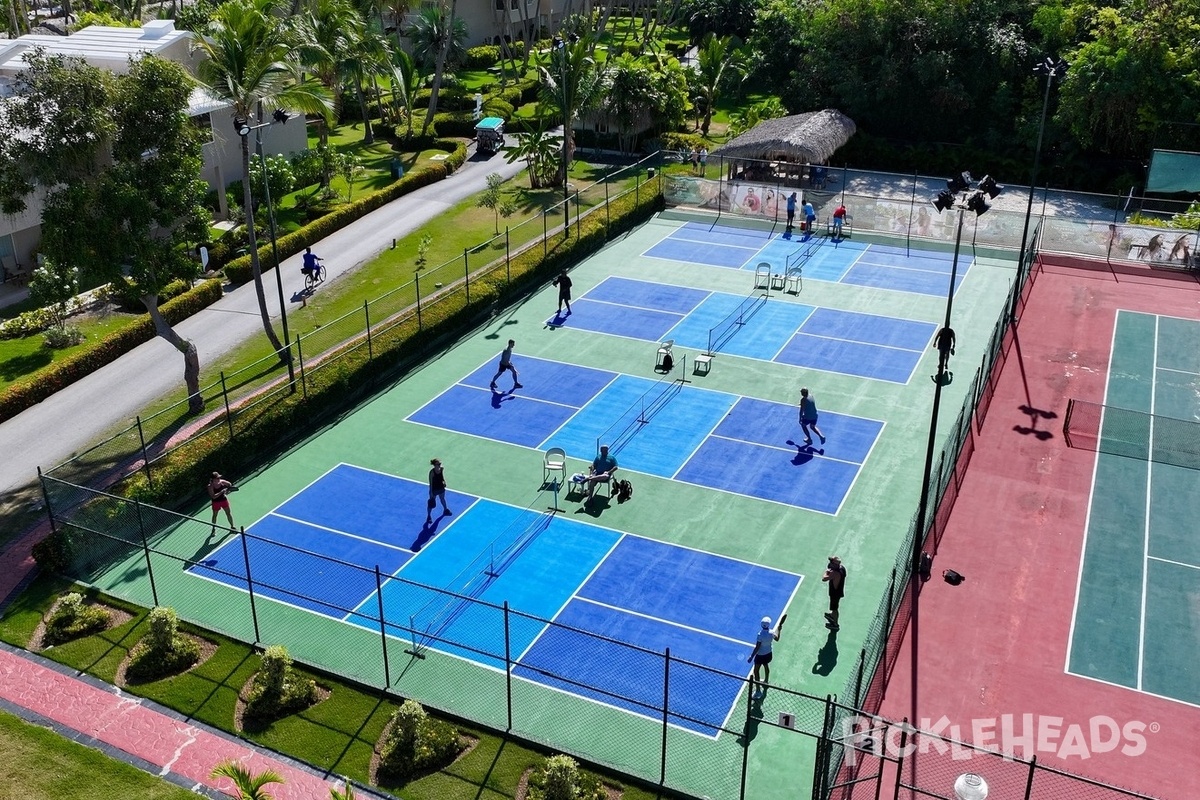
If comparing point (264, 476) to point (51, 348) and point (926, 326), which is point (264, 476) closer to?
point (51, 348)

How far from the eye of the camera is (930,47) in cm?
5575

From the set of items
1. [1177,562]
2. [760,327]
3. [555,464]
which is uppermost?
[555,464]

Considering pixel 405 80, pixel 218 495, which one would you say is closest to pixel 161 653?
pixel 218 495

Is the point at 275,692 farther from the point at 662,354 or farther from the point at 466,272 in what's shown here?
the point at 466,272

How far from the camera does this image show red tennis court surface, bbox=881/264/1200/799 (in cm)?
1731

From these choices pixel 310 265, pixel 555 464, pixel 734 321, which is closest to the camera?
pixel 555 464

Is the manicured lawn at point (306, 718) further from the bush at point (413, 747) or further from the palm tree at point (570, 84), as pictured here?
the palm tree at point (570, 84)

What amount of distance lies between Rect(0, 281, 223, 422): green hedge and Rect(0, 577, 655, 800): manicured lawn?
10293mm

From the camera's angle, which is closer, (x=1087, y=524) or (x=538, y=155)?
(x=1087, y=524)

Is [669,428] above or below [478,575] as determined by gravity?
above

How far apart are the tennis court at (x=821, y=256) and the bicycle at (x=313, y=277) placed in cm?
1258

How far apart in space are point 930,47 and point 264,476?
44.0 meters

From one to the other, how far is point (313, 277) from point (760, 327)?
53.0 ft

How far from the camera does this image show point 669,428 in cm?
2844
